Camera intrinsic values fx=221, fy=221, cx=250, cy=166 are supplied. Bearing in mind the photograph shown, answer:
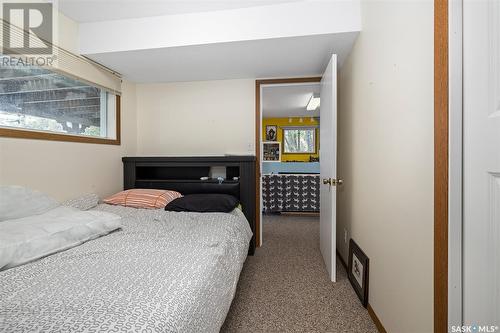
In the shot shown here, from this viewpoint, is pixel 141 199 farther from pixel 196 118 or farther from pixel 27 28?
pixel 27 28

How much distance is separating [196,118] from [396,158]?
7.67ft

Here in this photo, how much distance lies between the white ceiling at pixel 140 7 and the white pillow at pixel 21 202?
1.54 meters

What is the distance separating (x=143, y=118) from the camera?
2969 millimetres

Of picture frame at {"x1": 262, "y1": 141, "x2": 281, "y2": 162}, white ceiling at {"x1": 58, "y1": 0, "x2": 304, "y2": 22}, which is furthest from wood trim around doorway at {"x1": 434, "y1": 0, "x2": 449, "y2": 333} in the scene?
picture frame at {"x1": 262, "y1": 141, "x2": 281, "y2": 162}

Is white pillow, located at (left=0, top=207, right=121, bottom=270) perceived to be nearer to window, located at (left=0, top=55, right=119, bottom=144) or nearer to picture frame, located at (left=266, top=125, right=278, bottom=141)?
window, located at (left=0, top=55, right=119, bottom=144)

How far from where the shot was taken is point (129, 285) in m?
0.85

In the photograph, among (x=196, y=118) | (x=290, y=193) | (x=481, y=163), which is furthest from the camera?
(x=290, y=193)

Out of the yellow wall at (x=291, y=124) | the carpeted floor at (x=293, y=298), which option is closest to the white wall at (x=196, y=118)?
the carpeted floor at (x=293, y=298)

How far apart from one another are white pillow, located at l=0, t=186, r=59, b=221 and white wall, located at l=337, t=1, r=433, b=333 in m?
2.32

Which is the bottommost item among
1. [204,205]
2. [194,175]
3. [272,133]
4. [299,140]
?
[204,205]

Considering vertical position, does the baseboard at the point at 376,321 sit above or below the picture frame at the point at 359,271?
below

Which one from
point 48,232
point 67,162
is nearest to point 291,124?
point 67,162

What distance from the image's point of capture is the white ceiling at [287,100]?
3676 millimetres

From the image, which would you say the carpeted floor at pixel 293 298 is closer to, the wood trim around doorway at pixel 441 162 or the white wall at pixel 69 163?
the wood trim around doorway at pixel 441 162
